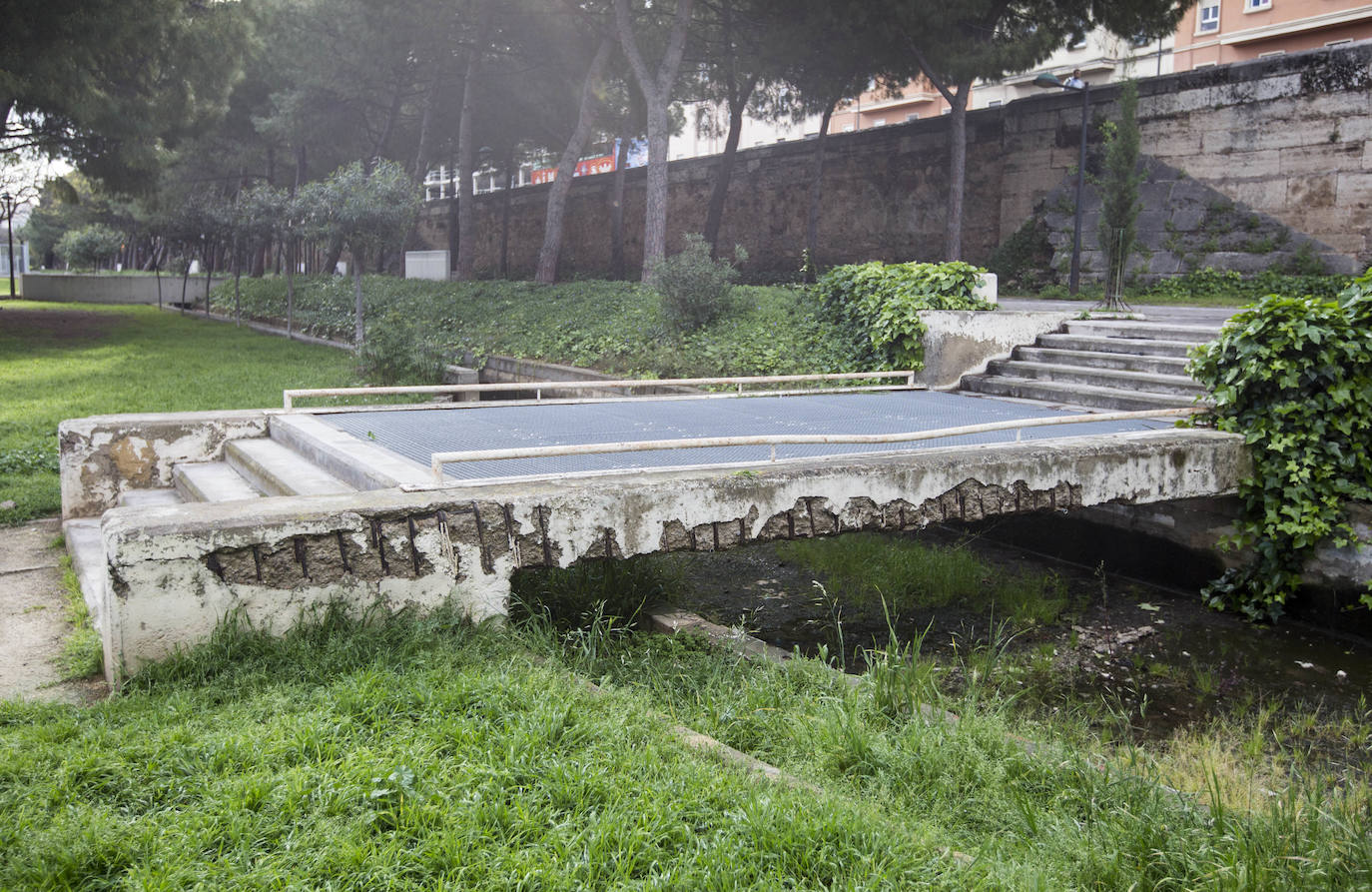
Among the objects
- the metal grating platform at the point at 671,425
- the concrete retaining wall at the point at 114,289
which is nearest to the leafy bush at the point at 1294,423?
the metal grating platform at the point at 671,425

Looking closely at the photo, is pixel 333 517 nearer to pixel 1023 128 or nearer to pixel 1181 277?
pixel 1181 277

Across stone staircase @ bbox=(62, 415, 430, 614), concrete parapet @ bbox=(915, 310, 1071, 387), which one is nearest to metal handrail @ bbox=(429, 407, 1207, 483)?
stone staircase @ bbox=(62, 415, 430, 614)

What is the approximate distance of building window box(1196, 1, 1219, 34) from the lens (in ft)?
103

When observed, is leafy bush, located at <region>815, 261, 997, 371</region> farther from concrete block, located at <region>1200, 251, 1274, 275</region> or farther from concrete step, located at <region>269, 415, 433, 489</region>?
concrete block, located at <region>1200, 251, 1274, 275</region>

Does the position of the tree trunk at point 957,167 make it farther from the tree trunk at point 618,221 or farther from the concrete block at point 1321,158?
the tree trunk at point 618,221

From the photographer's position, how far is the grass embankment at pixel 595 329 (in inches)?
472

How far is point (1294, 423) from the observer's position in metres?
6.22

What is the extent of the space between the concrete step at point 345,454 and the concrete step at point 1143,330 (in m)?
6.57

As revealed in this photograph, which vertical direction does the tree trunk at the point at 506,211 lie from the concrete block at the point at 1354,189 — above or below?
above

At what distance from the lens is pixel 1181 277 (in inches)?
671

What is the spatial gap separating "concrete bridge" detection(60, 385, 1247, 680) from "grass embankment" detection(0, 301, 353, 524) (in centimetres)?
168

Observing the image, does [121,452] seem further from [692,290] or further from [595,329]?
[595,329]

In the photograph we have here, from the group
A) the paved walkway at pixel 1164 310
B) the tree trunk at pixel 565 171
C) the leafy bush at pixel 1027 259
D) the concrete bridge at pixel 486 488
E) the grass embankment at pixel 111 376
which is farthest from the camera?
the tree trunk at pixel 565 171

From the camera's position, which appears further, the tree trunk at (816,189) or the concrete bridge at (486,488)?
the tree trunk at (816,189)
